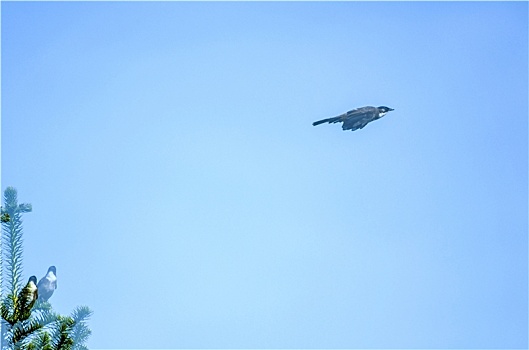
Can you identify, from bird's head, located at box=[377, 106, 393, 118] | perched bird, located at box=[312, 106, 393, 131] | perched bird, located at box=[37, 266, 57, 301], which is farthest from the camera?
perched bird, located at box=[37, 266, 57, 301]

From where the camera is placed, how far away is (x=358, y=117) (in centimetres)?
2019

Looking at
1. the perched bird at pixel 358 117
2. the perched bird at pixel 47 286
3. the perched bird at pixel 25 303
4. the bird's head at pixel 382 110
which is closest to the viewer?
the perched bird at pixel 25 303

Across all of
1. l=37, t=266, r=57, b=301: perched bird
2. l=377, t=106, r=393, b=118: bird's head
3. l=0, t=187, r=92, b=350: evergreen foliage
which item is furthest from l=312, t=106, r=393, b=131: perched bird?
l=0, t=187, r=92, b=350: evergreen foliage

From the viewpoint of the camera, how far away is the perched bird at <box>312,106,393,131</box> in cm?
1998

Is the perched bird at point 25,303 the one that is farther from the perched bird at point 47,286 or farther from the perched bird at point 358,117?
the perched bird at point 47,286

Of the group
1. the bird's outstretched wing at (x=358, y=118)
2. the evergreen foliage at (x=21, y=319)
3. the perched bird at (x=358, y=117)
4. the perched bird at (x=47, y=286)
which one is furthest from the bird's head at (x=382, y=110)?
the evergreen foliage at (x=21, y=319)

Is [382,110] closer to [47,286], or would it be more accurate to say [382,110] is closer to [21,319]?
[47,286]

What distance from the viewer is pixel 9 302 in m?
7.03

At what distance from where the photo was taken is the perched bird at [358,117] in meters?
20.0

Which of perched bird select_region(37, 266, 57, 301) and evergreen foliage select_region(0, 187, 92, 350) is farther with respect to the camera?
perched bird select_region(37, 266, 57, 301)

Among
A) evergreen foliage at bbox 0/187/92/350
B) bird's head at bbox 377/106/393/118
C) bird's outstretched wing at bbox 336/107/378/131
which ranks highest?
bird's head at bbox 377/106/393/118

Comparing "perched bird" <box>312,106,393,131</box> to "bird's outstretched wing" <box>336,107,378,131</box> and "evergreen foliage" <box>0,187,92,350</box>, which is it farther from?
"evergreen foliage" <box>0,187,92,350</box>

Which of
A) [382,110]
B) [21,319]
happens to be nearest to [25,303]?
[21,319]

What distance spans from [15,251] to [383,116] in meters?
13.9
